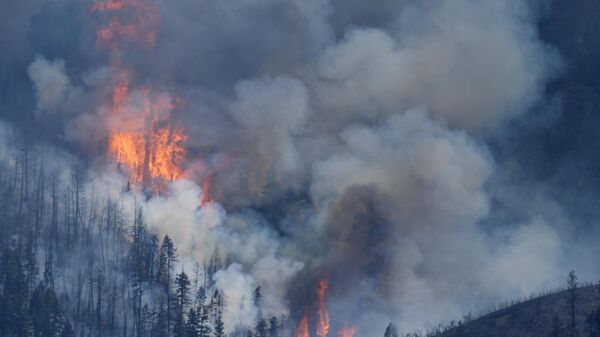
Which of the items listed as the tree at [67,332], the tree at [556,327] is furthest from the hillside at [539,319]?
the tree at [67,332]

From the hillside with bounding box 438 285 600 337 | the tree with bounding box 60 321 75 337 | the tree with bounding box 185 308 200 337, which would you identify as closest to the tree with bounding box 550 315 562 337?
the hillside with bounding box 438 285 600 337

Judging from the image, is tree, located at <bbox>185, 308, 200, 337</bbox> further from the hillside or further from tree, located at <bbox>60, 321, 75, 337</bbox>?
the hillside

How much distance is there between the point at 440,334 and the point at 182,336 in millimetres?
53868

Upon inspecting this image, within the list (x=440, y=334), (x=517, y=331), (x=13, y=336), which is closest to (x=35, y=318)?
(x=13, y=336)

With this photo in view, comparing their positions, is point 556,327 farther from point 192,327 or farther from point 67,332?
point 67,332

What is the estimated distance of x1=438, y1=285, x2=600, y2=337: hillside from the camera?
16425 cm

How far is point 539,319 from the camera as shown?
170m

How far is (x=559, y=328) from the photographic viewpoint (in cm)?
16325

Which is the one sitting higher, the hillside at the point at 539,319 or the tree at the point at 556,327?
the hillside at the point at 539,319

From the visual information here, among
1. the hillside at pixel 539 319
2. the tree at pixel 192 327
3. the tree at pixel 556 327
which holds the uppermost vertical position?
the tree at pixel 192 327

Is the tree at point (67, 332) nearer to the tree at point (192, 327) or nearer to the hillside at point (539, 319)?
the tree at point (192, 327)

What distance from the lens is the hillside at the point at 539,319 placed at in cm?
16425

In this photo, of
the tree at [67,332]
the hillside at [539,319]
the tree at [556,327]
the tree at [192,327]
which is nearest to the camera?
the tree at [556,327]

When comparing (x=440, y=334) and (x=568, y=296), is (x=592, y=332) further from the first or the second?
(x=440, y=334)
